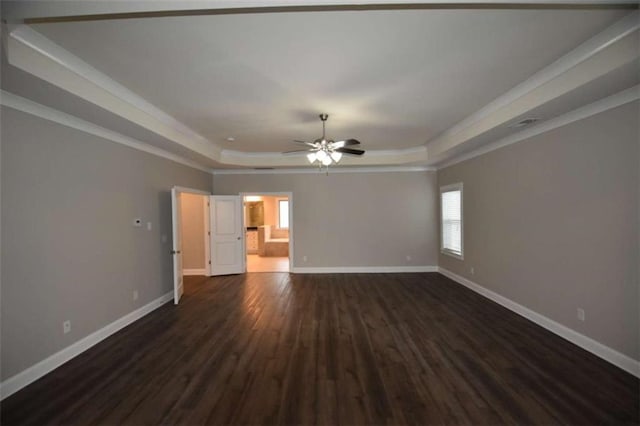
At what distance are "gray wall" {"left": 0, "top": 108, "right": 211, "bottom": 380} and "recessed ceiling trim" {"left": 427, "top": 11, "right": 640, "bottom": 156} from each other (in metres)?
4.86

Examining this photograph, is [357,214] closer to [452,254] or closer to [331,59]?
[452,254]

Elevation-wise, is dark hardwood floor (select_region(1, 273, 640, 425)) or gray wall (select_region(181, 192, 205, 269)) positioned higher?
gray wall (select_region(181, 192, 205, 269))

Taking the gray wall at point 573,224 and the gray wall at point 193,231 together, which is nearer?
the gray wall at point 573,224

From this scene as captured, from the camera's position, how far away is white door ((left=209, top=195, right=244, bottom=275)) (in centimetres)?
643

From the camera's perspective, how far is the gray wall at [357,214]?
21.9ft

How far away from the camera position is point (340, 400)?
2215 mm

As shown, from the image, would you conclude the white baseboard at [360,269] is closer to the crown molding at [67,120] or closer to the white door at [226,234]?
the white door at [226,234]

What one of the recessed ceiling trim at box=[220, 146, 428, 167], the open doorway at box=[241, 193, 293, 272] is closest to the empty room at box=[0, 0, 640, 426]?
the recessed ceiling trim at box=[220, 146, 428, 167]

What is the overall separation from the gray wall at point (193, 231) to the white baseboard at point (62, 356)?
2.52 m

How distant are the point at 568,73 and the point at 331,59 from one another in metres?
2.14

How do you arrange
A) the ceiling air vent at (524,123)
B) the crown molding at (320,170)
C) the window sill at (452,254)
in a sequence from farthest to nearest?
1. the crown molding at (320,170)
2. the window sill at (452,254)
3. the ceiling air vent at (524,123)

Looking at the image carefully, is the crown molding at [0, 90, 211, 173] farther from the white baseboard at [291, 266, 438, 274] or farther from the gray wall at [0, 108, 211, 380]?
the white baseboard at [291, 266, 438, 274]

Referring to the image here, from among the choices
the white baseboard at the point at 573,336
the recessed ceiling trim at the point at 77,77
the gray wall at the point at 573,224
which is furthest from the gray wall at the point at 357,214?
the recessed ceiling trim at the point at 77,77

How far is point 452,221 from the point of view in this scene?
6020 mm
